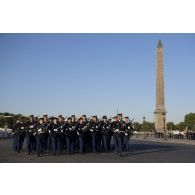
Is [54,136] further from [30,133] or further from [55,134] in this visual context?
[30,133]

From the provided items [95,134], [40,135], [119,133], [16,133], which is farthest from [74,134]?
[16,133]

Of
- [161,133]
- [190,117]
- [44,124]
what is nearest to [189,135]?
[161,133]

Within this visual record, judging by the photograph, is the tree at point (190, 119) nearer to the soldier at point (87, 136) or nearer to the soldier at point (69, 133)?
the soldier at point (87, 136)

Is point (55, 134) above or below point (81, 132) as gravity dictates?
below

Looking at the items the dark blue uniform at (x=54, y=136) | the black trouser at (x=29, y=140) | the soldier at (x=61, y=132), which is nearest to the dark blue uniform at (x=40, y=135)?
the dark blue uniform at (x=54, y=136)

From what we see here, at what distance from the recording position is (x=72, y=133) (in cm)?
1928

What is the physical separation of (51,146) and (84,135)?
1.55 metres

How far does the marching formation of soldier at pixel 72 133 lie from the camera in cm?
1827

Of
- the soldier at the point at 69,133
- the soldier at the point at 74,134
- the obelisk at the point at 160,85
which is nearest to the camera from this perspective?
the soldier at the point at 69,133

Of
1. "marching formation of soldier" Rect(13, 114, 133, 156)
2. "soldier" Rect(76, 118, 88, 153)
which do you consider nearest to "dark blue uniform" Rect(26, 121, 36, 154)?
"marching formation of soldier" Rect(13, 114, 133, 156)

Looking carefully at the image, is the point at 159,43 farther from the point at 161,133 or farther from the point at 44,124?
the point at 44,124

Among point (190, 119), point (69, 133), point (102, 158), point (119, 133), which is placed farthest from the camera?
point (190, 119)

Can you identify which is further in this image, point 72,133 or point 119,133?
point 72,133

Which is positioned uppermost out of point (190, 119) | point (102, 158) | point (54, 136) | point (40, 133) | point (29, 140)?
point (190, 119)
